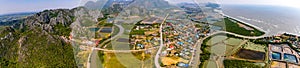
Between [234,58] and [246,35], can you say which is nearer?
[234,58]

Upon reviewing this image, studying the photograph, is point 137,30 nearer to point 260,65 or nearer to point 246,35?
point 246,35

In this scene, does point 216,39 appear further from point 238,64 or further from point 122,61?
point 122,61

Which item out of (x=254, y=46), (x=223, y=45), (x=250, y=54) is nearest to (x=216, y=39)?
(x=223, y=45)

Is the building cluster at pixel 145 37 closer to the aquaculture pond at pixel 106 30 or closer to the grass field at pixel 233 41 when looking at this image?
the aquaculture pond at pixel 106 30

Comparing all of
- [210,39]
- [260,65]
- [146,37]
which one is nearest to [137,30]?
[146,37]

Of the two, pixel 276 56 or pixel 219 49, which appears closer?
pixel 276 56

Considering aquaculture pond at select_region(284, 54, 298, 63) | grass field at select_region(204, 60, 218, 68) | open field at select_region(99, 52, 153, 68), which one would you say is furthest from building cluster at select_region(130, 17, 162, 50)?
aquaculture pond at select_region(284, 54, 298, 63)

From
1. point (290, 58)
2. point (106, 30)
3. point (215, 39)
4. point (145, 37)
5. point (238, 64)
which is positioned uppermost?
point (106, 30)

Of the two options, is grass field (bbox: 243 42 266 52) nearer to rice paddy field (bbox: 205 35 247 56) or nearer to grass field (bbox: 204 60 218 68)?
rice paddy field (bbox: 205 35 247 56)

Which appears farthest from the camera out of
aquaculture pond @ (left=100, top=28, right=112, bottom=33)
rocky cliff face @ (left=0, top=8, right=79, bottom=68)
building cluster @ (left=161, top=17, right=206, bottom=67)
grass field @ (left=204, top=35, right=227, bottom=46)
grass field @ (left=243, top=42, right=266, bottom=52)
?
aquaculture pond @ (left=100, top=28, right=112, bottom=33)

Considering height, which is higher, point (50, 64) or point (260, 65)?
point (50, 64)

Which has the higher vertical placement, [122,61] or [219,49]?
[122,61]
